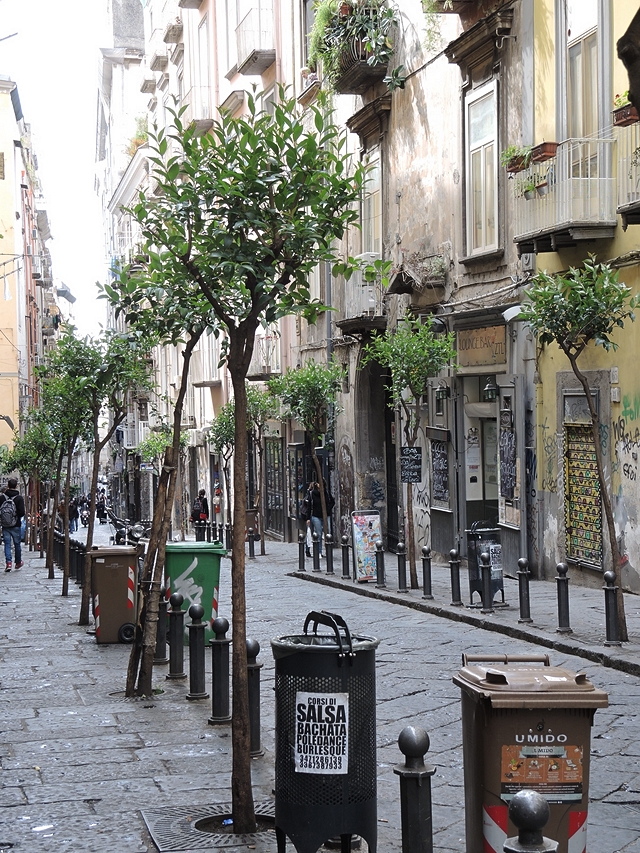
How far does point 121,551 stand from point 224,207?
6905 mm

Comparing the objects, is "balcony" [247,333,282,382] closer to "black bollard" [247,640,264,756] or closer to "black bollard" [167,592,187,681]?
"black bollard" [167,592,187,681]

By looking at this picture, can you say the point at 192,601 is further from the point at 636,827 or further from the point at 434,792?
the point at 636,827

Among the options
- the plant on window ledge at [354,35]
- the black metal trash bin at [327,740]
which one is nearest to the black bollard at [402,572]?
the plant on window ledge at [354,35]

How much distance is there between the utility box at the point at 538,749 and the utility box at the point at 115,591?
8383 mm

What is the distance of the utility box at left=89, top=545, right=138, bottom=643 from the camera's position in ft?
41.7

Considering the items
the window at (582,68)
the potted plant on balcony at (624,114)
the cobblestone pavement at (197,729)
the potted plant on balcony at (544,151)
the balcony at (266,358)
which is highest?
the window at (582,68)

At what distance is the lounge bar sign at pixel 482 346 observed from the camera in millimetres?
18359

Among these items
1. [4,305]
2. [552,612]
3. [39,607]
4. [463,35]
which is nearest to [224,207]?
[552,612]

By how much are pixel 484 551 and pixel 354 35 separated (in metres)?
12.9

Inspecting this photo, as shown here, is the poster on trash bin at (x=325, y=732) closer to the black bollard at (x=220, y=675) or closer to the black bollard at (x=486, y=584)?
the black bollard at (x=220, y=675)

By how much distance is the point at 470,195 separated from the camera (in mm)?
19609

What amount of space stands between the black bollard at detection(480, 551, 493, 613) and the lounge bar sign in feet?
16.6

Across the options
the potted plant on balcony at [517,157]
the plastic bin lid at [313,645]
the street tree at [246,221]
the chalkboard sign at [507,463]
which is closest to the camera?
the plastic bin lid at [313,645]

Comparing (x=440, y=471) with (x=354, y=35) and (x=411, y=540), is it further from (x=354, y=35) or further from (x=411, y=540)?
(x=354, y=35)
